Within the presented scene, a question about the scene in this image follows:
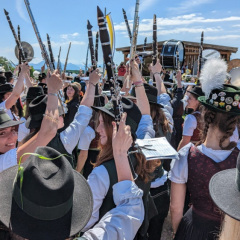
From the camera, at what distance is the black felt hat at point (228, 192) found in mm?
1234

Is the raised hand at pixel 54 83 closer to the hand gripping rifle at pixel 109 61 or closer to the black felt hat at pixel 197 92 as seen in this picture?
the hand gripping rifle at pixel 109 61

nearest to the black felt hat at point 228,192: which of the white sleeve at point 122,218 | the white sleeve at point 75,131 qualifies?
the white sleeve at point 122,218

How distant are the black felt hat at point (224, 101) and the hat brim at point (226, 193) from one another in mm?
924

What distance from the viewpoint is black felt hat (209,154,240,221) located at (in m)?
1.23

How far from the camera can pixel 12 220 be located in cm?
132

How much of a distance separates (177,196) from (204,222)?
0.29 metres

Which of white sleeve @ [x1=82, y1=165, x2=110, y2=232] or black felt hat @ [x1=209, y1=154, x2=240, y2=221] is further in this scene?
white sleeve @ [x1=82, y1=165, x2=110, y2=232]

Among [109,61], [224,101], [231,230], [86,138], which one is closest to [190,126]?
[86,138]

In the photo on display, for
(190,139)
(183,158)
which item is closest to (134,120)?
(183,158)

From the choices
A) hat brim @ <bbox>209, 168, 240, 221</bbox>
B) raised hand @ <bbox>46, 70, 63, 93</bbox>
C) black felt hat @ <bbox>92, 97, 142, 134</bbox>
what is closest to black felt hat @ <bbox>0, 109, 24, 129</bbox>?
raised hand @ <bbox>46, 70, 63, 93</bbox>

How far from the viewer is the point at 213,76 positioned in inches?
95.7

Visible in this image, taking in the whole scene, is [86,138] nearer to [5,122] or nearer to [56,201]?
[5,122]

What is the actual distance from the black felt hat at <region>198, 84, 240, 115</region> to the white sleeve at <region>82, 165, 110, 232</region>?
3.65ft

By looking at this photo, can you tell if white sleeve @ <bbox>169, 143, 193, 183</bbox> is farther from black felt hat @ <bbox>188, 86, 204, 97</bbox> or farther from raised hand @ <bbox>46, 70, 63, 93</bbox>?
black felt hat @ <bbox>188, 86, 204, 97</bbox>
